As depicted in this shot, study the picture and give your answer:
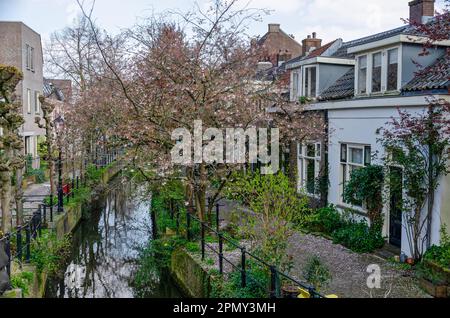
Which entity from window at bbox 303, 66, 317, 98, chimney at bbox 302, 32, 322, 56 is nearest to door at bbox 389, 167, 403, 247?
window at bbox 303, 66, 317, 98

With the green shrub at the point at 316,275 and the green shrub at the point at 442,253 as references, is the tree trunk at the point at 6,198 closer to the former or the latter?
the green shrub at the point at 316,275

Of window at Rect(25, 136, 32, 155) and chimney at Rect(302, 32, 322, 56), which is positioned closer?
chimney at Rect(302, 32, 322, 56)

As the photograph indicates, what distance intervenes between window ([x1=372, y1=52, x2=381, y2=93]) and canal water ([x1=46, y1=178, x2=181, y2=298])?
8.02 metres

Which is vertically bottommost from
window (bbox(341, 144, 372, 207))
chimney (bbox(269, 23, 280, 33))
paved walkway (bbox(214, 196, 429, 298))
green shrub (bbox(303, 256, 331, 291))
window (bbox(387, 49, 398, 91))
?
paved walkway (bbox(214, 196, 429, 298))

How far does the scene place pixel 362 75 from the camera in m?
15.4

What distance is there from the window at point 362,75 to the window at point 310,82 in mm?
3062

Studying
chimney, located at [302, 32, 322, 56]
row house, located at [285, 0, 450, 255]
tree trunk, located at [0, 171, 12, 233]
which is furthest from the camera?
chimney, located at [302, 32, 322, 56]

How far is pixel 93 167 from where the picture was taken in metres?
30.2

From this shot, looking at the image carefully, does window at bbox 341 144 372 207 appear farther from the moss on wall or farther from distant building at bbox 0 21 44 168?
distant building at bbox 0 21 44 168

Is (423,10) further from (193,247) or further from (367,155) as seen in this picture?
(193,247)

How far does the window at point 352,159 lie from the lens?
14.7 m

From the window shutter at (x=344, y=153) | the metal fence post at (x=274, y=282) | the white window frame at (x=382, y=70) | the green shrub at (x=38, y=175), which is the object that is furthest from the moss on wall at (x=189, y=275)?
the green shrub at (x=38, y=175)

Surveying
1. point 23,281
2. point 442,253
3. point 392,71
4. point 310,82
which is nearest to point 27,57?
point 310,82

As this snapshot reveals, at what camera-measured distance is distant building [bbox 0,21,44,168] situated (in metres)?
31.9
